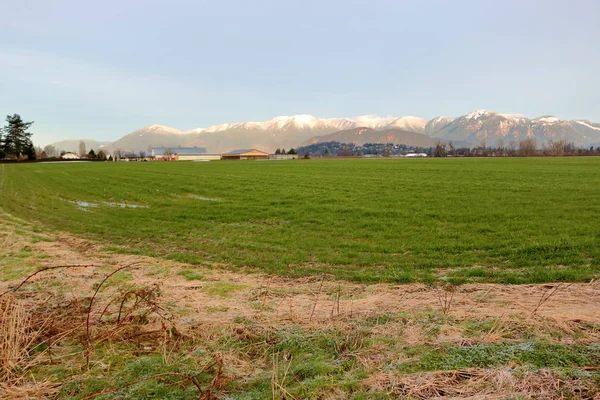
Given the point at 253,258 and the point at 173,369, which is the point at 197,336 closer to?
the point at 173,369

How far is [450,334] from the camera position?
4.57 m

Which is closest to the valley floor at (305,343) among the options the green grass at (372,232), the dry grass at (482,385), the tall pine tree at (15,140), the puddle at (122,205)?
the dry grass at (482,385)

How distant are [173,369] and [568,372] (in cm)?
413

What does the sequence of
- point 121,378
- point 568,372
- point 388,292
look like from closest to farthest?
point 568,372 → point 121,378 → point 388,292

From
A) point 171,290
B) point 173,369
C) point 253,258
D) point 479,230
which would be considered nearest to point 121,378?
point 173,369

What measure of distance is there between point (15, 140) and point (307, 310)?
482 feet

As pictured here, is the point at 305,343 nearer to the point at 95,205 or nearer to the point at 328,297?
the point at 328,297

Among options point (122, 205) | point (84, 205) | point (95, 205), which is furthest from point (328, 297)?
point (84, 205)

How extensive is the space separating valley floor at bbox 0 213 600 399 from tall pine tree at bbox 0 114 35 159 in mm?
139330

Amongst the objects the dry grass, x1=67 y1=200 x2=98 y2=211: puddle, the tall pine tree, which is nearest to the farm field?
the dry grass

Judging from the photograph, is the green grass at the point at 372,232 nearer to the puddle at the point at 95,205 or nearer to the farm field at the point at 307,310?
the farm field at the point at 307,310

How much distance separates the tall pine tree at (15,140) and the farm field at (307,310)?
5160 inches

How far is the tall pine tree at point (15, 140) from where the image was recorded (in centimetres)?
11481

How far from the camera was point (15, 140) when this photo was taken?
116188mm
